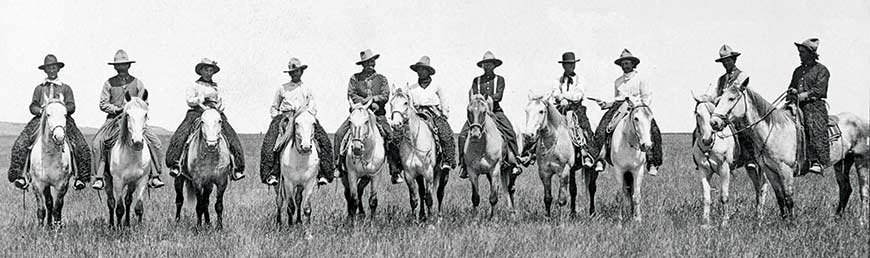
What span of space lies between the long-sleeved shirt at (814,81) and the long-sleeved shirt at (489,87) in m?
4.17

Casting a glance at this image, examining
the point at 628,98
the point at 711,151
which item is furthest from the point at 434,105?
the point at 711,151

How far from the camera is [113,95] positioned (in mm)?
9312

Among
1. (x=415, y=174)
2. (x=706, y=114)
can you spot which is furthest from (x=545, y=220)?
(x=706, y=114)

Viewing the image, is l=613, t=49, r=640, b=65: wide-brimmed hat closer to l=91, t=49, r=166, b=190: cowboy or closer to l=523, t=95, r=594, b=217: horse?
l=523, t=95, r=594, b=217: horse

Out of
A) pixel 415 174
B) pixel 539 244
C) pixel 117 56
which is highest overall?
pixel 117 56

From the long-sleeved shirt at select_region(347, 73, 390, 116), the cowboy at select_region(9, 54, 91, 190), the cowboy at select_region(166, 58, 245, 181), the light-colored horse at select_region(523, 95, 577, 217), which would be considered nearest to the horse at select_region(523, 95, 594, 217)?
the light-colored horse at select_region(523, 95, 577, 217)

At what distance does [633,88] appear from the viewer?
9703mm

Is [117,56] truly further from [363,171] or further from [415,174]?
[415,174]

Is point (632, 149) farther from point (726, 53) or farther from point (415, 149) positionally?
point (415, 149)

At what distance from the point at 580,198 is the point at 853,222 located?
5.00m

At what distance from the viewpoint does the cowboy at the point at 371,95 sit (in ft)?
31.3

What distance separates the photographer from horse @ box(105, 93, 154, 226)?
26.7 ft

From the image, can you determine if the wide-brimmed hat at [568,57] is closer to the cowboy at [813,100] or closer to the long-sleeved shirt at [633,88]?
the long-sleeved shirt at [633,88]

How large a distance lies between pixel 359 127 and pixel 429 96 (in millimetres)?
1824
